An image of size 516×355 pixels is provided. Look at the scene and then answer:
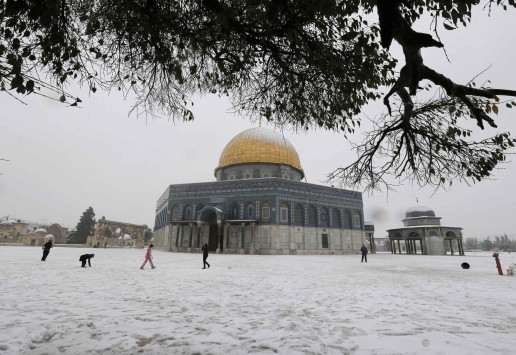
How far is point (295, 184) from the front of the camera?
32156mm

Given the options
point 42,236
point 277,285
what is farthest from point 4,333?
point 42,236

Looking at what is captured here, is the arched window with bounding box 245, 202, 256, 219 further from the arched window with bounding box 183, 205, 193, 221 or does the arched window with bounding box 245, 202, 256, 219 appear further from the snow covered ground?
the snow covered ground

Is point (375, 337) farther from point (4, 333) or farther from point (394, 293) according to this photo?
point (4, 333)

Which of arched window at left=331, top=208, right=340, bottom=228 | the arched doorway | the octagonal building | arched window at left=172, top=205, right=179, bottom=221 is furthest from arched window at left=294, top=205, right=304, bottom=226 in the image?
arched window at left=172, top=205, right=179, bottom=221

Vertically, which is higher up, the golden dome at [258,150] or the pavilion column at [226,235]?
the golden dome at [258,150]

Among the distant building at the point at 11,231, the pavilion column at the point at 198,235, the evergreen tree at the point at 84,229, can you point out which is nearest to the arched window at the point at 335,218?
the pavilion column at the point at 198,235

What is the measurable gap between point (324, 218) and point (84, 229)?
4473cm

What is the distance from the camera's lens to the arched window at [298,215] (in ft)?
104

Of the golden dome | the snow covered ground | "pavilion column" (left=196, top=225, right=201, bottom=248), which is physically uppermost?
the golden dome

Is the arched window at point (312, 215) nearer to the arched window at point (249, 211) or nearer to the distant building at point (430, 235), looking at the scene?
the arched window at point (249, 211)

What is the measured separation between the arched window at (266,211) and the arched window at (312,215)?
518 centimetres

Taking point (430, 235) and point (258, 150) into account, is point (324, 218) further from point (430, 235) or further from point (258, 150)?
point (430, 235)

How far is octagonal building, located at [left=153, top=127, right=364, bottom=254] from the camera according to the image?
3052 cm

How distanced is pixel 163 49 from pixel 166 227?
3224cm
